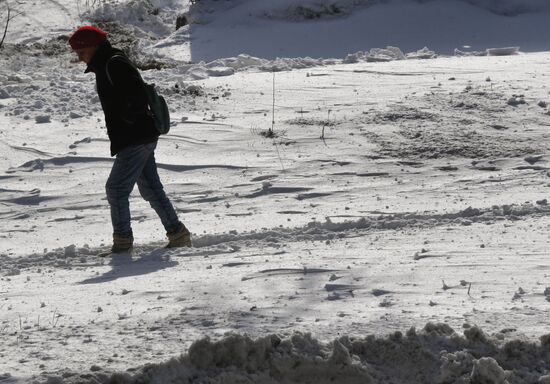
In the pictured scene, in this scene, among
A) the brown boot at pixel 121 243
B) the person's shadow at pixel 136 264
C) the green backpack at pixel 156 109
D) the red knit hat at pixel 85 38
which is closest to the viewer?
the person's shadow at pixel 136 264

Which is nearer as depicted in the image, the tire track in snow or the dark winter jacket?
the dark winter jacket

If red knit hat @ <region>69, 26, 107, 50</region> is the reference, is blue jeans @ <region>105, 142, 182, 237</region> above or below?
below

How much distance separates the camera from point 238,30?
572 inches

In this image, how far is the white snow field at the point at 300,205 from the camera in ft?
15.6

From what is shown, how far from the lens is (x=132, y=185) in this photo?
6711mm

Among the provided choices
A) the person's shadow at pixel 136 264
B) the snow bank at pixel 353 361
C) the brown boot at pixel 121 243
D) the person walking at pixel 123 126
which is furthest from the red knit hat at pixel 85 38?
the snow bank at pixel 353 361

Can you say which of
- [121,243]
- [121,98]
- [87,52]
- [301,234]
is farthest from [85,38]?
[301,234]

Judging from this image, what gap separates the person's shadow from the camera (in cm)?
629

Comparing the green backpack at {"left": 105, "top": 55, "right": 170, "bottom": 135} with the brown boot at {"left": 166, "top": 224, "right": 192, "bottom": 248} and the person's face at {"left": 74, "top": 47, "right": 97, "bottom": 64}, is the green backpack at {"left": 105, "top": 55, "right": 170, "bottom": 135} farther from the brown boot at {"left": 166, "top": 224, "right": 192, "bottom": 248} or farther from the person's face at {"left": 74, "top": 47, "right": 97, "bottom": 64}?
the brown boot at {"left": 166, "top": 224, "right": 192, "bottom": 248}

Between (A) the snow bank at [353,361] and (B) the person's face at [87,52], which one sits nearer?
(A) the snow bank at [353,361]

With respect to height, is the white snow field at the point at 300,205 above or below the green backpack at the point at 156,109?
below

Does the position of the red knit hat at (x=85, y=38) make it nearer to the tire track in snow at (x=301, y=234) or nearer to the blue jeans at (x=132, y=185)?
the blue jeans at (x=132, y=185)

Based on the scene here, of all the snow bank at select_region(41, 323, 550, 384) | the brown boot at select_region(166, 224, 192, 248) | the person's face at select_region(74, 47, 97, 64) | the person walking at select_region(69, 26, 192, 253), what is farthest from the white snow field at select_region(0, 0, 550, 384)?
the person's face at select_region(74, 47, 97, 64)

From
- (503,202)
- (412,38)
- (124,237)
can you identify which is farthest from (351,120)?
(412,38)
